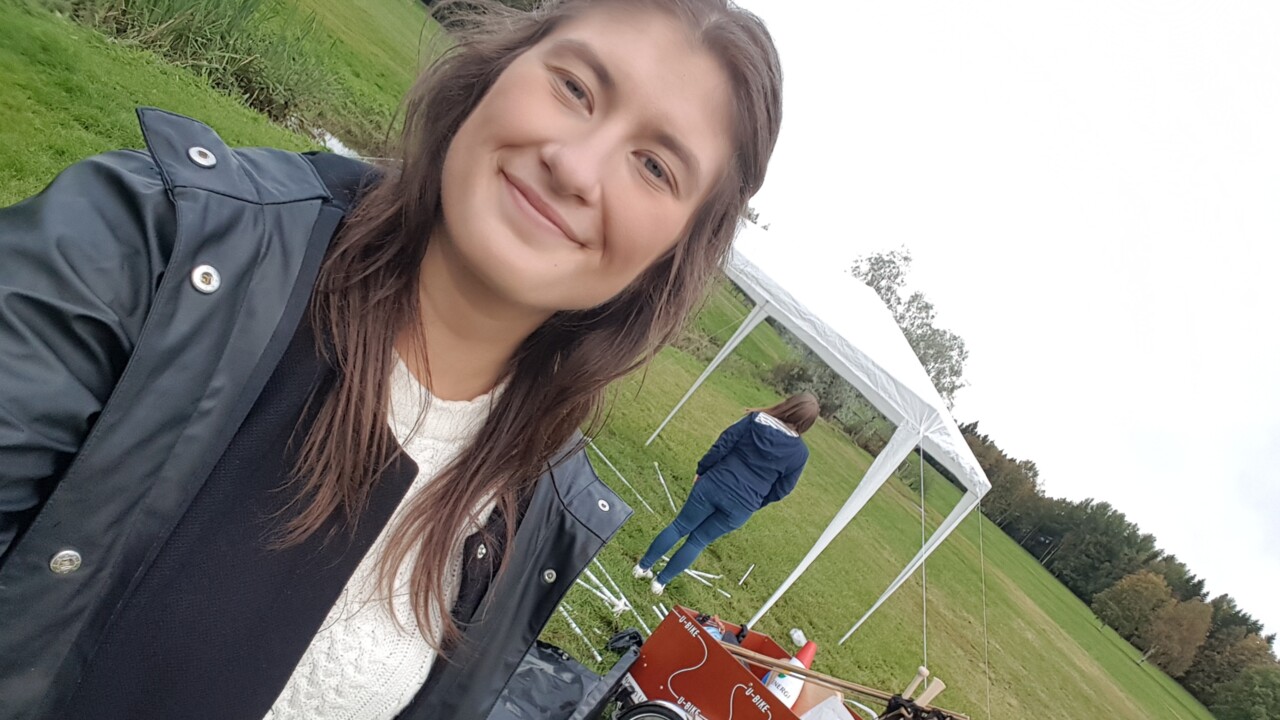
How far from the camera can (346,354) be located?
97 centimetres

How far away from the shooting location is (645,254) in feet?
3.43

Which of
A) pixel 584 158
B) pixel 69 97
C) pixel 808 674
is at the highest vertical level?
pixel 584 158

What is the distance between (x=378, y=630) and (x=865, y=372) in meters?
4.75

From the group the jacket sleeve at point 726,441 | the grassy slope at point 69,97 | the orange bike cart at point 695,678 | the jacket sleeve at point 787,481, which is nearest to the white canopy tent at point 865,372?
the jacket sleeve at point 787,481

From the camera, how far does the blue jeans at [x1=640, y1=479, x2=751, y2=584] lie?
5117 mm

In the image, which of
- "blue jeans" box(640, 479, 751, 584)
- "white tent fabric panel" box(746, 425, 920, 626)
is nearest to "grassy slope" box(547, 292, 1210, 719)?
"blue jeans" box(640, 479, 751, 584)

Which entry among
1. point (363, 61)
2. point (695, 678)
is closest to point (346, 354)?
point (695, 678)

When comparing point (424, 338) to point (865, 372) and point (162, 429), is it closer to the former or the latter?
point (162, 429)

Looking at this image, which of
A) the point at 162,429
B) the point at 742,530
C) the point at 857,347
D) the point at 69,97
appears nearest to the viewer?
the point at 162,429

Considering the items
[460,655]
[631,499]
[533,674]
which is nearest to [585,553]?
[460,655]

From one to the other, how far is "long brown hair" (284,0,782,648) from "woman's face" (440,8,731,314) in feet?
0.23

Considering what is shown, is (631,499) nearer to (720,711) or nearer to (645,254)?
(720,711)

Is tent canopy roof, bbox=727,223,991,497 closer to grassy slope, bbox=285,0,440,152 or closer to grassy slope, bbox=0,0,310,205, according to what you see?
grassy slope, bbox=285,0,440,152

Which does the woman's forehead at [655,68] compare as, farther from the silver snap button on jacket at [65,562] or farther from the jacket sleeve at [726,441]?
the jacket sleeve at [726,441]
